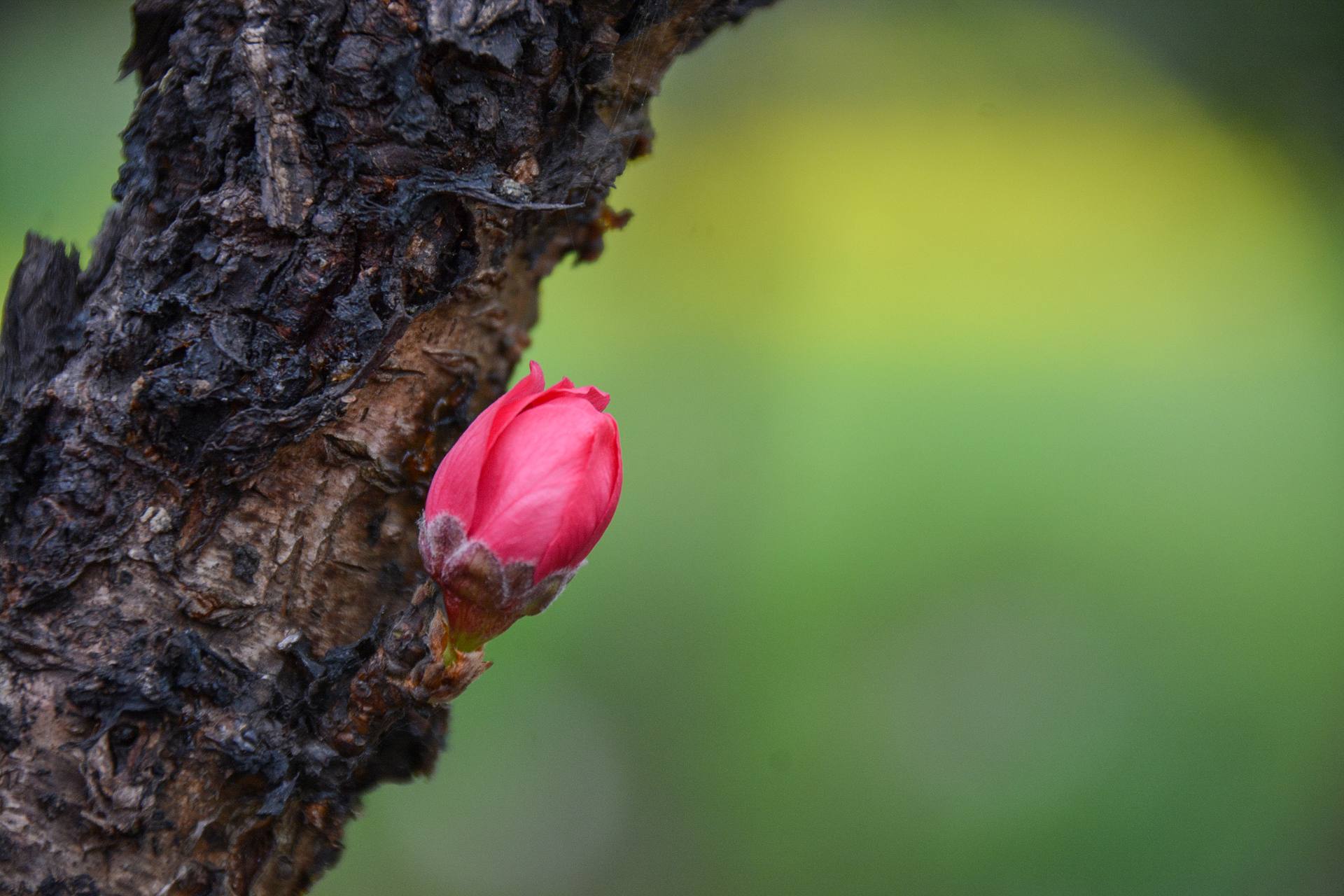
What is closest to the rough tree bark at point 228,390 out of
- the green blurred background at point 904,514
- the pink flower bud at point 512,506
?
the pink flower bud at point 512,506

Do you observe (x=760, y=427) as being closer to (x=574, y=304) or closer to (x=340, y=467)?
(x=574, y=304)

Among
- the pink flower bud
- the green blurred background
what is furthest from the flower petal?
the green blurred background

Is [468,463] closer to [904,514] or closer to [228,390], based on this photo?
[228,390]

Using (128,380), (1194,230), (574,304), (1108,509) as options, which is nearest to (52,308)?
(128,380)

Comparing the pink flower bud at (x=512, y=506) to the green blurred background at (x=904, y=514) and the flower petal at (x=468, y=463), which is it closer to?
the flower petal at (x=468, y=463)

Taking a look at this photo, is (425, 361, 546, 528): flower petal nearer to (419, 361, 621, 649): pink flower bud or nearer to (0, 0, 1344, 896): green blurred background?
(419, 361, 621, 649): pink flower bud

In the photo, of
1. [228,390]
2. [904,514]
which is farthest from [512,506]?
[904,514]
